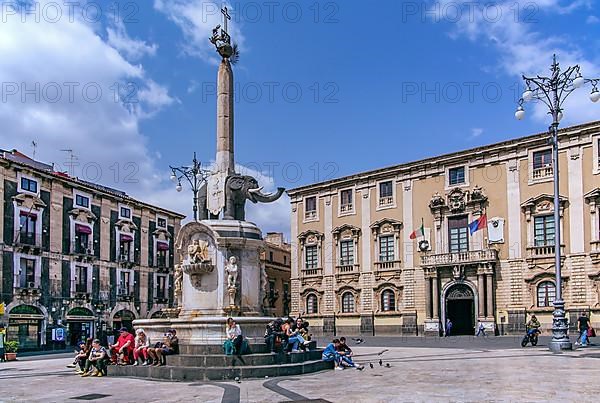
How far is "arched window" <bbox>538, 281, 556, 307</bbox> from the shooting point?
45000 millimetres

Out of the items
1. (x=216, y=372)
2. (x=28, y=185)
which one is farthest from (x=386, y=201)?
(x=216, y=372)

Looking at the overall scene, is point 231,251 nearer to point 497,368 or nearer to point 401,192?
point 497,368

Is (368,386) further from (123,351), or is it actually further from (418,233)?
(418,233)

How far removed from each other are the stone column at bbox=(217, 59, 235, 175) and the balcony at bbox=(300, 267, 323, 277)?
36.8 metres

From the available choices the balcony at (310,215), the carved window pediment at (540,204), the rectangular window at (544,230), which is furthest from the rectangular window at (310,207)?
the rectangular window at (544,230)

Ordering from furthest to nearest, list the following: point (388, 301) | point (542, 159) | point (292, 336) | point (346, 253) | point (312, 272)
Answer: point (312, 272), point (346, 253), point (388, 301), point (542, 159), point (292, 336)

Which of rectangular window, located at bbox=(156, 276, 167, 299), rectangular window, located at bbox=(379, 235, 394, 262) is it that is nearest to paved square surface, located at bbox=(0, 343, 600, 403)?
rectangular window, located at bbox=(379, 235, 394, 262)

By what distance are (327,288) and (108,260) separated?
17.6 metres

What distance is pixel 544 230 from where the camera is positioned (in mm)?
45719

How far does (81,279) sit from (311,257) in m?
18.9

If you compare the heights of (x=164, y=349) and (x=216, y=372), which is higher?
(x=164, y=349)

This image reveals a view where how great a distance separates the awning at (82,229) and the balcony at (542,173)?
3146cm

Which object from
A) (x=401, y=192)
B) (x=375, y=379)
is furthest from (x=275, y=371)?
(x=401, y=192)

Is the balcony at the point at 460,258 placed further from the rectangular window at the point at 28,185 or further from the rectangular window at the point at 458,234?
the rectangular window at the point at 28,185
